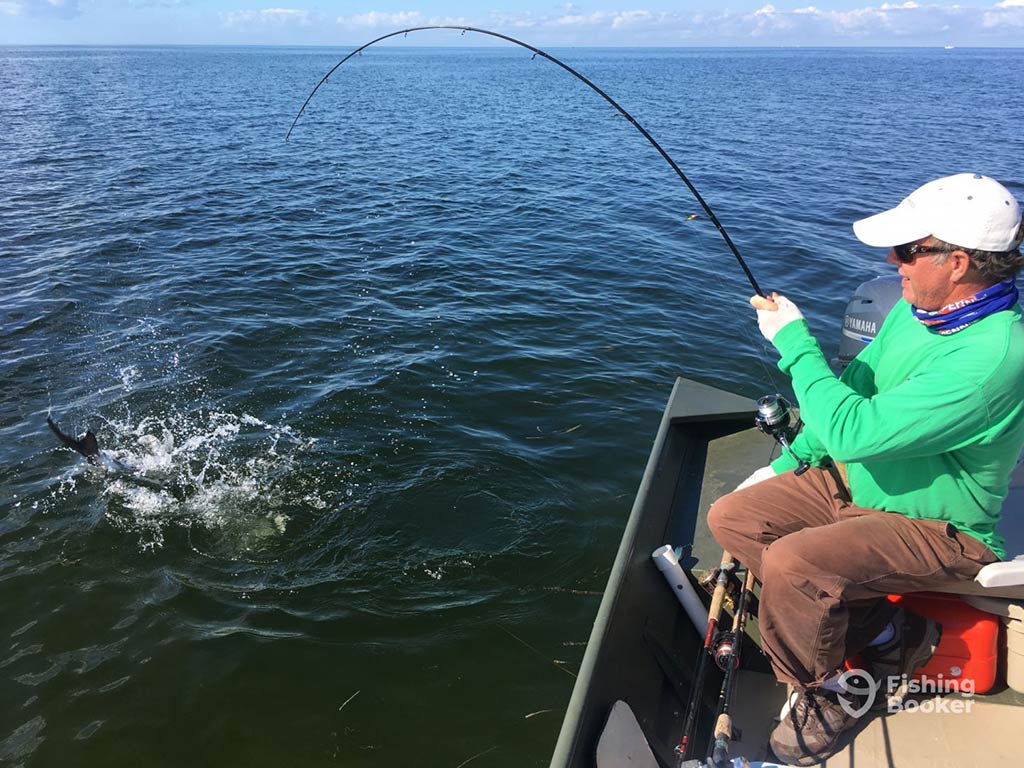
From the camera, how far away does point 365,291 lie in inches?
435

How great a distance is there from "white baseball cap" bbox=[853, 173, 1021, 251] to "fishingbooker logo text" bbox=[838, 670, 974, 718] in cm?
199

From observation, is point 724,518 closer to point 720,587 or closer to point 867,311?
point 720,587

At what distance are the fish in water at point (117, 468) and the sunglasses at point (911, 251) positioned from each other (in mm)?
5956

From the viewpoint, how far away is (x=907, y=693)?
3293 mm

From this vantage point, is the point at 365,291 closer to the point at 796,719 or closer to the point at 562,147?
the point at 796,719

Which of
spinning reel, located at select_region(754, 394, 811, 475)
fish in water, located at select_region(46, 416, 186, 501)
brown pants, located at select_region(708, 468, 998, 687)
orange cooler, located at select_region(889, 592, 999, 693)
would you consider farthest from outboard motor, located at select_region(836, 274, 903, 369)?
fish in water, located at select_region(46, 416, 186, 501)

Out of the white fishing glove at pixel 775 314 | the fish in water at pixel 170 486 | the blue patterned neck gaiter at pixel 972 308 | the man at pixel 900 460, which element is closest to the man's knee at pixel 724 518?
the man at pixel 900 460

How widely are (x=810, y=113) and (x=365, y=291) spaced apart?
3016 cm

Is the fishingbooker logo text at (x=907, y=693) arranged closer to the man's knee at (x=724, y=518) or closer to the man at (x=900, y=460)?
the man at (x=900, y=460)

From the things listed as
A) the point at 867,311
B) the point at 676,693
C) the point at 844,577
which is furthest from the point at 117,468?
the point at 867,311

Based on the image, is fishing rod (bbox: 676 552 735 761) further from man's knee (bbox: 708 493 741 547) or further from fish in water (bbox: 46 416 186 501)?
fish in water (bbox: 46 416 186 501)

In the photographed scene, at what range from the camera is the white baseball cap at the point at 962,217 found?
8.07 ft

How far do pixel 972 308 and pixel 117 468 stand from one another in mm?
6877

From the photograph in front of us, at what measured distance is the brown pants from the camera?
2.77m
